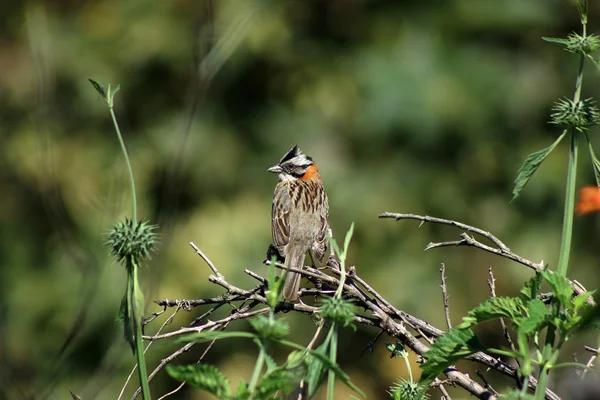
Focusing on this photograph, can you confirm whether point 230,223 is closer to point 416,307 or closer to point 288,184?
point 416,307

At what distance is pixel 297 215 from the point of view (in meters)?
5.52

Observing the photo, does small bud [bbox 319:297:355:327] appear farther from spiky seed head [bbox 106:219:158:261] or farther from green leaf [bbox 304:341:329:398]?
spiky seed head [bbox 106:219:158:261]

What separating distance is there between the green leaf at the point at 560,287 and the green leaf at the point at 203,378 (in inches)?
32.0

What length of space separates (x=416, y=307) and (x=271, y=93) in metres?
2.84

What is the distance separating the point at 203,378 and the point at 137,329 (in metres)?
0.23

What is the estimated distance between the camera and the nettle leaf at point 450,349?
79.4 inches

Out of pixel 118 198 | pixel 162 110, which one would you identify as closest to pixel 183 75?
pixel 162 110

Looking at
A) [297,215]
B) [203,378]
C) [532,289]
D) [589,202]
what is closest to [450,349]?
[532,289]

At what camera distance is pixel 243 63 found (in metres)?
8.93

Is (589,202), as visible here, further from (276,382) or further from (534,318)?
(276,382)

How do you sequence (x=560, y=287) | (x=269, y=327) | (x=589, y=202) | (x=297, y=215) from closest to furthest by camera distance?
(x=269, y=327)
(x=560, y=287)
(x=589, y=202)
(x=297, y=215)

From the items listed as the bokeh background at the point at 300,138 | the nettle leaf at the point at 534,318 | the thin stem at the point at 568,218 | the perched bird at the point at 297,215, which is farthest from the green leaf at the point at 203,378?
the bokeh background at the point at 300,138

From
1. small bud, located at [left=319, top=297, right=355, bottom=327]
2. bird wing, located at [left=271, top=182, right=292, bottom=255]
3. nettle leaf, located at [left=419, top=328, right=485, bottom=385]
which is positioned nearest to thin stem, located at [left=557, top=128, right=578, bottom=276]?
nettle leaf, located at [left=419, top=328, right=485, bottom=385]

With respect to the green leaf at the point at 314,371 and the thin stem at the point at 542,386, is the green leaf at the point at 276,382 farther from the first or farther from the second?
the thin stem at the point at 542,386
